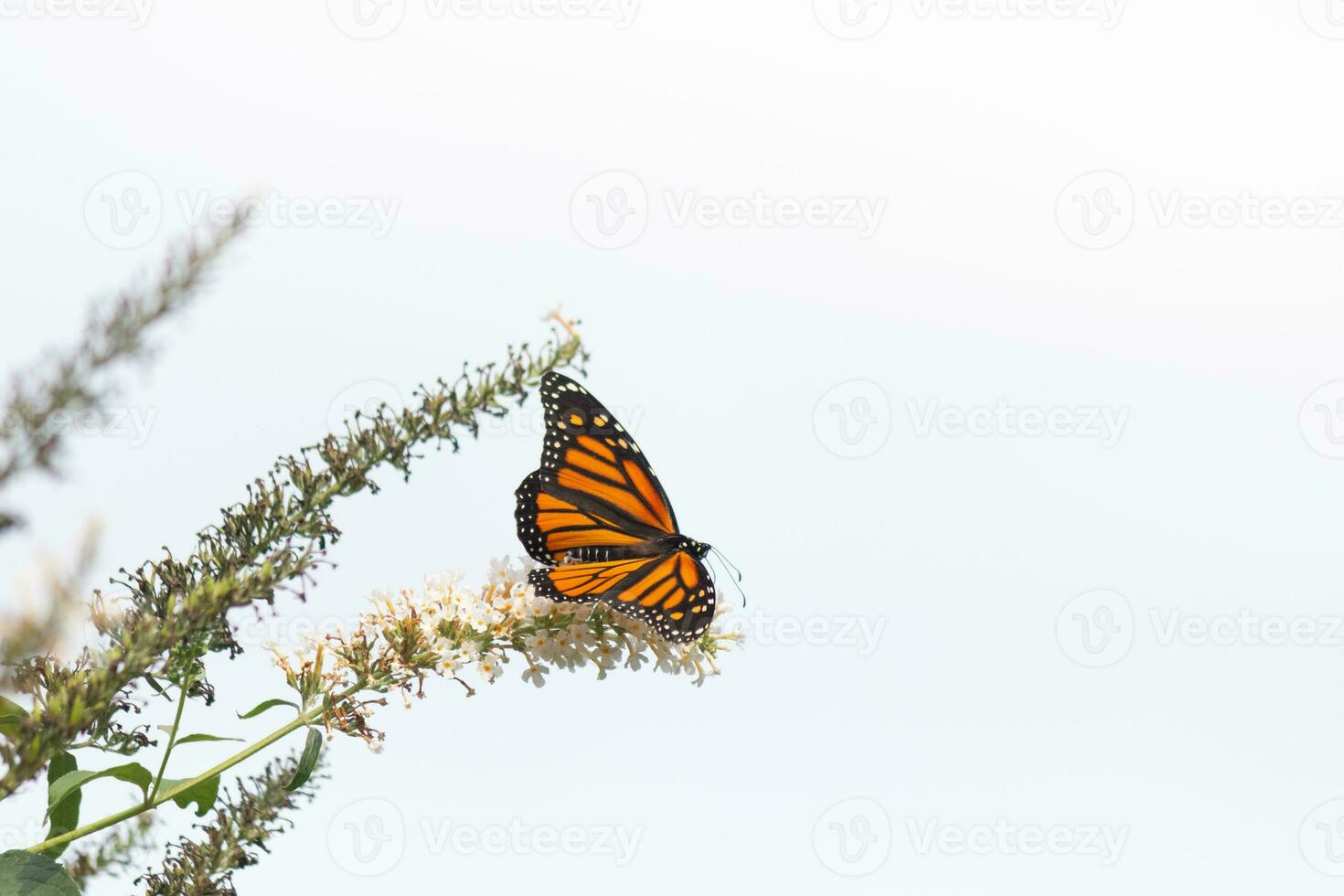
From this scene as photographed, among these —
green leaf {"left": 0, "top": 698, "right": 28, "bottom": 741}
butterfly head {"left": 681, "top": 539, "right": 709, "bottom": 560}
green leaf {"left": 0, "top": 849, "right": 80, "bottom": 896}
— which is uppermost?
butterfly head {"left": 681, "top": 539, "right": 709, "bottom": 560}

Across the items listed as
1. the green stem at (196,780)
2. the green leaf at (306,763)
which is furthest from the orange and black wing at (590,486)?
the green leaf at (306,763)

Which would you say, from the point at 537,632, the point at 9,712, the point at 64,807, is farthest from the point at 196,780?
the point at 537,632

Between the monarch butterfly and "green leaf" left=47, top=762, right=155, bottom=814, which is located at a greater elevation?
the monarch butterfly

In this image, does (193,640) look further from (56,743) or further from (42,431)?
(42,431)

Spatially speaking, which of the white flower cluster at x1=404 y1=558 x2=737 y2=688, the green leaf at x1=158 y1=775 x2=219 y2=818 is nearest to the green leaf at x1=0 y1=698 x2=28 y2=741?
the green leaf at x1=158 y1=775 x2=219 y2=818

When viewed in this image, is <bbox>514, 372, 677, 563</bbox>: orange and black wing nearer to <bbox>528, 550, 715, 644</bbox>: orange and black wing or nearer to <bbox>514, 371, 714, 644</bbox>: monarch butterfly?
<bbox>514, 371, 714, 644</bbox>: monarch butterfly

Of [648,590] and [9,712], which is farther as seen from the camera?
[648,590]

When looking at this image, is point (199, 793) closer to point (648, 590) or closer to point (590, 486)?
point (648, 590)
